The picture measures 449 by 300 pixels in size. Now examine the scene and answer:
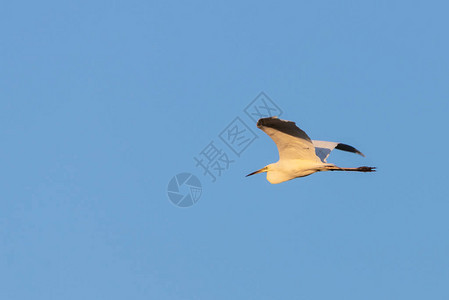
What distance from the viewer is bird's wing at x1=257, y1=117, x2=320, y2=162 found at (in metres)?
14.5

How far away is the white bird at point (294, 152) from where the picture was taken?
1488cm

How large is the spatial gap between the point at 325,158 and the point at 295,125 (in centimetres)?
367

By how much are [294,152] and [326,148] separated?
164cm

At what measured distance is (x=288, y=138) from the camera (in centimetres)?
1591

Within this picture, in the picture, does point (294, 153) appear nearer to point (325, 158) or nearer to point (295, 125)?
point (325, 158)

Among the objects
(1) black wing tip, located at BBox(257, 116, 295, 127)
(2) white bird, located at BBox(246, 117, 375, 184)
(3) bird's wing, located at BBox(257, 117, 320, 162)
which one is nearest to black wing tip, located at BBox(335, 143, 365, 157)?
(2) white bird, located at BBox(246, 117, 375, 184)

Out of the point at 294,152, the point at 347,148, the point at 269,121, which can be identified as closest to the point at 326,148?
the point at 347,148

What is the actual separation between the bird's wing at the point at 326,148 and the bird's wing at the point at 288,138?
1173 mm

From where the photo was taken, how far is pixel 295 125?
1423cm

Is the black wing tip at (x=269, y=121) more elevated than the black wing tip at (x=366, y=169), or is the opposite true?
the black wing tip at (x=269, y=121)

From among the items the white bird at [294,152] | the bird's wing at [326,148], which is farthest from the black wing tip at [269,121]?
the bird's wing at [326,148]

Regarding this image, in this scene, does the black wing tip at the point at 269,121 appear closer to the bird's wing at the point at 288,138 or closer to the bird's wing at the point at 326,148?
the bird's wing at the point at 288,138

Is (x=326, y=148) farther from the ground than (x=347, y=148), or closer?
farther from the ground

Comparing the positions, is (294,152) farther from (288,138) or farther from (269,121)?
(269,121)
